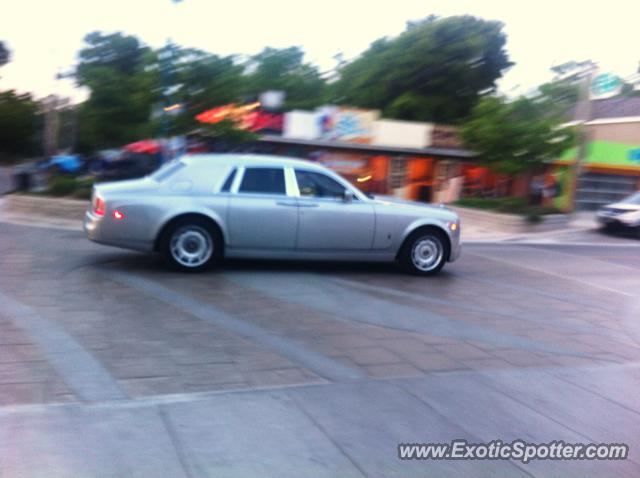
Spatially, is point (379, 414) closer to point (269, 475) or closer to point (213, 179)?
point (269, 475)

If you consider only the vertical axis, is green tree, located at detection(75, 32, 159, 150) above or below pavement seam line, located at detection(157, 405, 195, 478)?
above

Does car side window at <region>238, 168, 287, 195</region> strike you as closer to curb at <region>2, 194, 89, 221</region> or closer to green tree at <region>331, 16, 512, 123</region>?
curb at <region>2, 194, 89, 221</region>

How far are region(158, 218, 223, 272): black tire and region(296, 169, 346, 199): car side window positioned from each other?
132 cm

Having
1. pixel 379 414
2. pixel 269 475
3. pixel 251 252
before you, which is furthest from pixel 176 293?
pixel 269 475

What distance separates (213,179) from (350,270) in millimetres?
2432

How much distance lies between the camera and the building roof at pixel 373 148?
27.8 m

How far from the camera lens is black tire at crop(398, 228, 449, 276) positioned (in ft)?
32.8

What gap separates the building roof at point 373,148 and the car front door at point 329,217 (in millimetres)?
17995

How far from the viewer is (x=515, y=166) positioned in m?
20.5

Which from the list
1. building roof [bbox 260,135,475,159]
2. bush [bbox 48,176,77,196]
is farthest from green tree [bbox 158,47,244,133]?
building roof [bbox 260,135,475,159]

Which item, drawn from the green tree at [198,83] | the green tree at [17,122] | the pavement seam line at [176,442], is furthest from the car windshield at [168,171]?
the green tree at [17,122]

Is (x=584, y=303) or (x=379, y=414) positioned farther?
(x=584, y=303)

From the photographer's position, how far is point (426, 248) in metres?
10.1

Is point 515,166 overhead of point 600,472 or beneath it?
overhead
